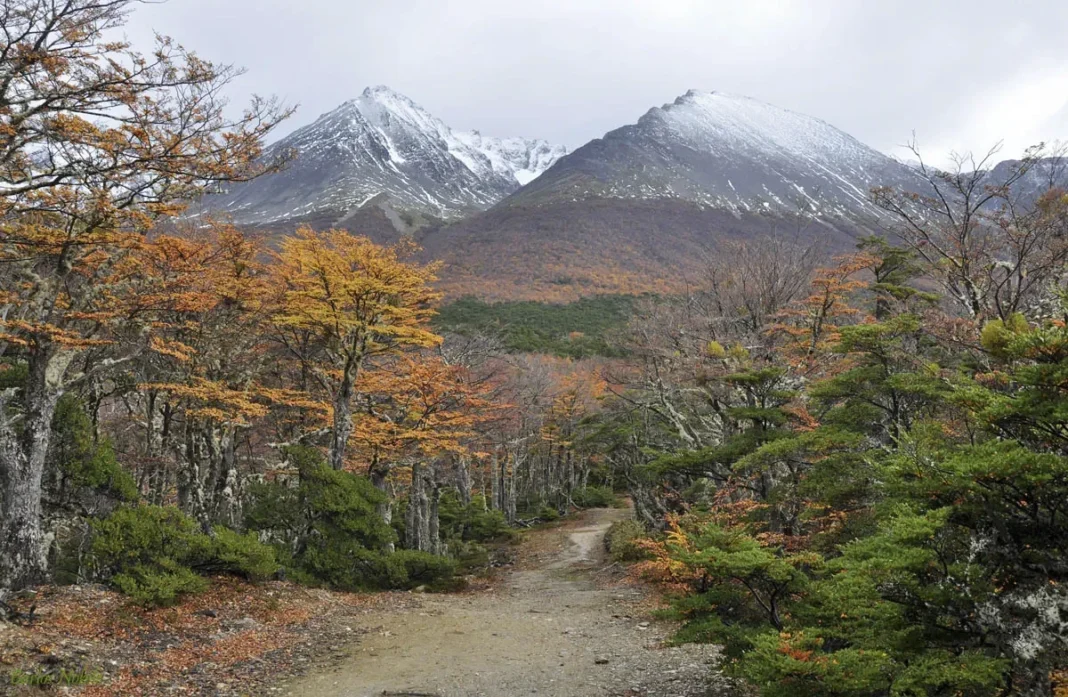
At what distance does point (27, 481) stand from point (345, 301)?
22.2ft

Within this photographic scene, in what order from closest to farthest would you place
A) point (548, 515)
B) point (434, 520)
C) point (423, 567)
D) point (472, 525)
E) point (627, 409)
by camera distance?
point (423, 567) → point (434, 520) → point (627, 409) → point (472, 525) → point (548, 515)

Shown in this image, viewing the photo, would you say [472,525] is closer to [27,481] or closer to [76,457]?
[76,457]

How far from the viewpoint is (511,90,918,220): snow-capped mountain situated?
86250mm

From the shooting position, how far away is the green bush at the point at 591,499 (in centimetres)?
3316

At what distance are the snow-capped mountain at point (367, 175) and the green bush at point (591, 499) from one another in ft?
212

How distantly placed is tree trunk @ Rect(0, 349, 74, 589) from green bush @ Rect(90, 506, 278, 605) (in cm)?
77

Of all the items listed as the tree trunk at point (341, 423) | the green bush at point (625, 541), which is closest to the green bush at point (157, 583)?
the tree trunk at point (341, 423)

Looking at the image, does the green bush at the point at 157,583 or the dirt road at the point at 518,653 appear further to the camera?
the green bush at the point at 157,583

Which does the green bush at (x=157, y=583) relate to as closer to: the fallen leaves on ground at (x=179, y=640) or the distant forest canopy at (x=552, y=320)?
the fallen leaves on ground at (x=179, y=640)

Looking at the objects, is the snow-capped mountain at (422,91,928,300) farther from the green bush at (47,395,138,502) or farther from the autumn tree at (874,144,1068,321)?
the green bush at (47,395,138,502)

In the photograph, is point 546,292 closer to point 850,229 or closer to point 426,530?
point 850,229

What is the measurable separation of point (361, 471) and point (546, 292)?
43051 mm

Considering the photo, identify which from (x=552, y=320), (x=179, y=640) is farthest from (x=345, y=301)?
(x=552, y=320)

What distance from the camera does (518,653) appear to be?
9.20 m
